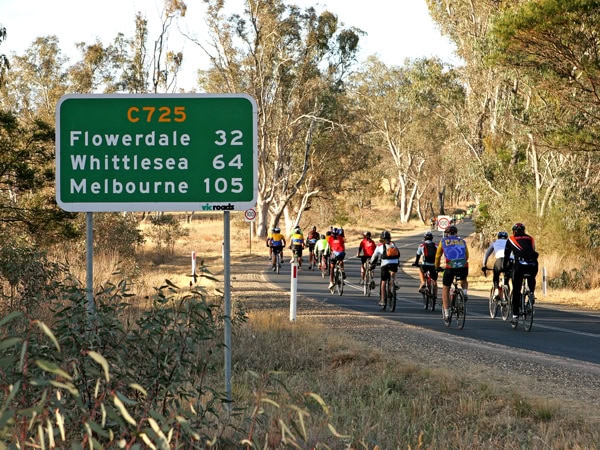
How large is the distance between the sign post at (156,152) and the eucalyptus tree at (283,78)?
1661 inches

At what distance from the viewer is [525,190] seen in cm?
3459

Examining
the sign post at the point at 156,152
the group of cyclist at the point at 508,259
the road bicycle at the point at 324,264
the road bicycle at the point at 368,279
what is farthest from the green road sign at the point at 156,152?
the road bicycle at the point at 324,264

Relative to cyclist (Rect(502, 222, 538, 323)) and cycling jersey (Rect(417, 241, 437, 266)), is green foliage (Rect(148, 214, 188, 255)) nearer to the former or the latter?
cycling jersey (Rect(417, 241, 437, 266))

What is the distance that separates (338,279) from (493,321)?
711cm

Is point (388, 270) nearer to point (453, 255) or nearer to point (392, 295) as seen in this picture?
point (392, 295)

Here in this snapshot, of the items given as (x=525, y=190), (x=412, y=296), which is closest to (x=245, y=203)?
(x=412, y=296)

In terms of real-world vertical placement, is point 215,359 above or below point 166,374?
below

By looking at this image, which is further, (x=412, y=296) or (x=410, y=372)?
(x=412, y=296)

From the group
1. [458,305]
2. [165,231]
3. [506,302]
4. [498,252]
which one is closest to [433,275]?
[506,302]

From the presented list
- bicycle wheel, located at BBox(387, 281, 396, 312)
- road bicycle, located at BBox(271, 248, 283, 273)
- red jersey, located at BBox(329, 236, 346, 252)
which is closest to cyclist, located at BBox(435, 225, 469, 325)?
bicycle wheel, located at BBox(387, 281, 396, 312)

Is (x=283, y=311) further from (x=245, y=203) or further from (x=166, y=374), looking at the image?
(x=166, y=374)

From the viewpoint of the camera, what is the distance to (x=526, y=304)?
16.4 meters

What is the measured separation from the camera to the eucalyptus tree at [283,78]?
5031cm

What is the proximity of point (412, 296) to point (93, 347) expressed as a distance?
21381mm
